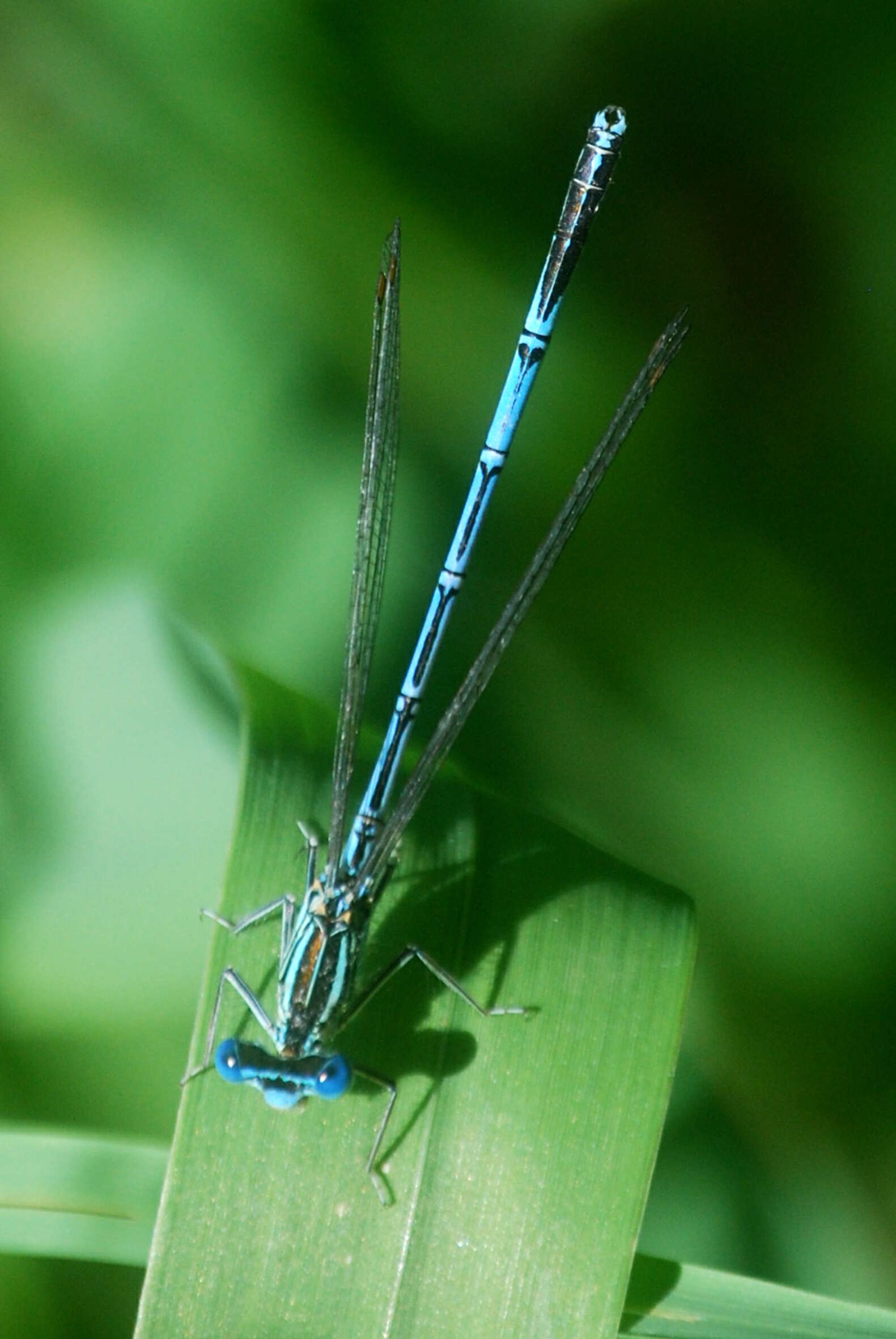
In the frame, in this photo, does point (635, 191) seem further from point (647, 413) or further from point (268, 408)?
point (268, 408)

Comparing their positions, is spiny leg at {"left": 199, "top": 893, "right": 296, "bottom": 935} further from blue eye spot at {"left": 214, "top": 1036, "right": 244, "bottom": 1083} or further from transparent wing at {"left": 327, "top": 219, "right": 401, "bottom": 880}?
transparent wing at {"left": 327, "top": 219, "right": 401, "bottom": 880}

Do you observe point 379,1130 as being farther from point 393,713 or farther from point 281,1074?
point 393,713

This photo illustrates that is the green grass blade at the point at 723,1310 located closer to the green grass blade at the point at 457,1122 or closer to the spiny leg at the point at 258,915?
the green grass blade at the point at 457,1122

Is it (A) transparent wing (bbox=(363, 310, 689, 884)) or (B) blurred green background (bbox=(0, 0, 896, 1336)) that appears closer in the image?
(A) transparent wing (bbox=(363, 310, 689, 884))

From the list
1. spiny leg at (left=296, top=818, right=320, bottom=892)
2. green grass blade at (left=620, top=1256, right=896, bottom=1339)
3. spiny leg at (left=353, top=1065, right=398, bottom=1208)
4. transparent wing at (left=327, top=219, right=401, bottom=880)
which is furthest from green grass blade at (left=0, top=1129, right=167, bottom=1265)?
transparent wing at (left=327, top=219, right=401, bottom=880)

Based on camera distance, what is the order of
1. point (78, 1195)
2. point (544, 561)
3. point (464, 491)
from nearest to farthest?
1. point (78, 1195)
2. point (544, 561)
3. point (464, 491)

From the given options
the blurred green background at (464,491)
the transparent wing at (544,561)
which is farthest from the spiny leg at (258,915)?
the blurred green background at (464,491)

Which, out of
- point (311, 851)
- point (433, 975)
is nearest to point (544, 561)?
point (311, 851)
